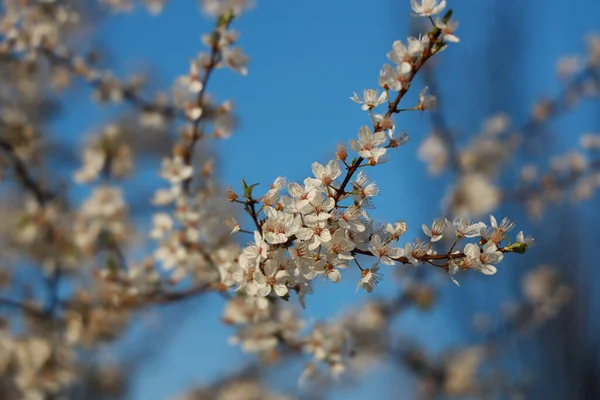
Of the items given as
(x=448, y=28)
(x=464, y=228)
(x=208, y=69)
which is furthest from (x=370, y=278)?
(x=208, y=69)

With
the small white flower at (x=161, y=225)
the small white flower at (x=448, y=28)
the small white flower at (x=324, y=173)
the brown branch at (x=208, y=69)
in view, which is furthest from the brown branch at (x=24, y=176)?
the small white flower at (x=448, y=28)

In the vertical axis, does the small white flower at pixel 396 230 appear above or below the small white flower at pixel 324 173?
below

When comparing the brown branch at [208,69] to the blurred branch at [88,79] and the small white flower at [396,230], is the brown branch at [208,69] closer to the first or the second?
the blurred branch at [88,79]

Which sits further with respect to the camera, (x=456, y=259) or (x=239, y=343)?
(x=239, y=343)

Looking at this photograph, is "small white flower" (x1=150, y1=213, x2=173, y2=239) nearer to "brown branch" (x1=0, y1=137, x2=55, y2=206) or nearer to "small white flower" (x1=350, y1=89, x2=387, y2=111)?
"brown branch" (x1=0, y1=137, x2=55, y2=206)

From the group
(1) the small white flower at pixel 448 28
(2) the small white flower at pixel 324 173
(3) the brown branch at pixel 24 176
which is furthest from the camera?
(3) the brown branch at pixel 24 176

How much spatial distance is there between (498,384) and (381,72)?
343 cm

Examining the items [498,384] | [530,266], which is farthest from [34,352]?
[530,266]

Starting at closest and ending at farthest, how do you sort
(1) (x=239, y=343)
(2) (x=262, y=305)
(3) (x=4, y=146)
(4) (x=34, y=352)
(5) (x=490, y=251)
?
(5) (x=490, y=251) < (2) (x=262, y=305) < (1) (x=239, y=343) < (3) (x=4, y=146) < (4) (x=34, y=352)

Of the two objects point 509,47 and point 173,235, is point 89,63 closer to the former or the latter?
point 173,235

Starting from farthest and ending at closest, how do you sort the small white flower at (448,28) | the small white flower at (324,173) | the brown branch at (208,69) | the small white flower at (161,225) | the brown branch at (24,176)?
the brown branch at (24,176), the small white flower at (161,225), the brown branch at (208,69), the small white flower at (448,28), the small white flower at (324,173)

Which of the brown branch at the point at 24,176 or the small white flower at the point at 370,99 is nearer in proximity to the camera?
the small white flower at the point at 370,99

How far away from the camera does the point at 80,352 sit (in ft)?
9.94

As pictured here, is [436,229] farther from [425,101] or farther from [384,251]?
[425,101]
